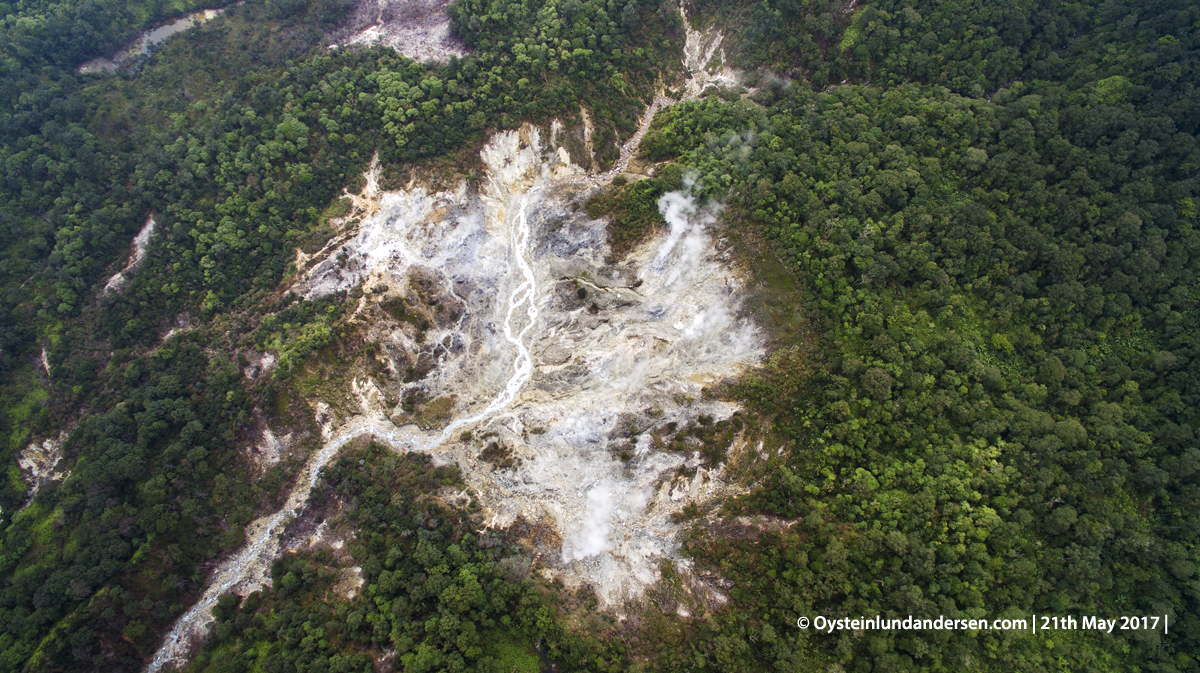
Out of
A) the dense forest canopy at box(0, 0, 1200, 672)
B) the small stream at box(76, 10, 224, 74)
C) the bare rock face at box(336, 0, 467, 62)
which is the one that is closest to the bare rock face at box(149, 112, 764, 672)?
the dense forest canopy at box(0, 0, 1200, 672)

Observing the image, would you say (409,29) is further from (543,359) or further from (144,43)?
(543,359)

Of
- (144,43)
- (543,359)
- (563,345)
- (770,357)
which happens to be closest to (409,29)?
(144,43)

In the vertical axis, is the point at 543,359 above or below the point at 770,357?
below

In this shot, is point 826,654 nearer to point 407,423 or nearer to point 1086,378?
point 1086,378

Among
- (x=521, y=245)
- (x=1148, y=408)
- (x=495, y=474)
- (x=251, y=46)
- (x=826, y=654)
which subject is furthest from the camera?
(x=251, y=46)

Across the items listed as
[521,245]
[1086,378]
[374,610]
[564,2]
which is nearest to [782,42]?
[564,2]

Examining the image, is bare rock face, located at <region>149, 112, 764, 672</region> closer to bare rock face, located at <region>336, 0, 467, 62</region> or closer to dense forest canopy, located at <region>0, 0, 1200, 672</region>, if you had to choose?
dense forest canopy, located at <region>0, 0, 1200, 672</region>
